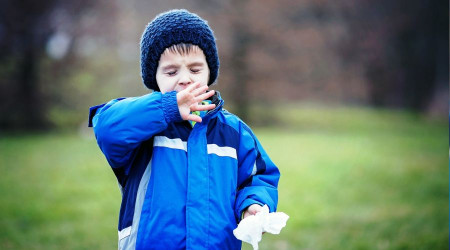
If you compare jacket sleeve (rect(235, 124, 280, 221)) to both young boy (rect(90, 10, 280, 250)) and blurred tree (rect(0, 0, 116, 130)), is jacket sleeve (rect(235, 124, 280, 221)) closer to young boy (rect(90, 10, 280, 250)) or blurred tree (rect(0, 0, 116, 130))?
young boy (rect(90, 10, 280, 250))

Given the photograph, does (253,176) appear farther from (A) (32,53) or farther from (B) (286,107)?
(B) (286,107)

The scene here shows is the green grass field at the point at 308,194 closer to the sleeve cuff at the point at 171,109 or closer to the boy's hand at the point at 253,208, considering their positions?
the boy's hand at the point at 253,208

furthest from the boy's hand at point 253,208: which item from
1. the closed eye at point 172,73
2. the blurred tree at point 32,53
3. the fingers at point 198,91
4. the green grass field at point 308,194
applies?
the blurred tree at point 32,53

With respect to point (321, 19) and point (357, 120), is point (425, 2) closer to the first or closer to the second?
point (321, 19)

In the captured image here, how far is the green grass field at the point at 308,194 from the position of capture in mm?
4512

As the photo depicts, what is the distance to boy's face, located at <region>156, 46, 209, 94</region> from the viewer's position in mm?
2039

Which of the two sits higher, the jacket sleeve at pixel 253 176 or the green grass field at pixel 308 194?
the jacket sleeve at pixel 253 176

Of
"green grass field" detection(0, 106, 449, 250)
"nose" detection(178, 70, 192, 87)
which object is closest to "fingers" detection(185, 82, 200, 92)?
"nose" detection(178, 70, 192, 87)

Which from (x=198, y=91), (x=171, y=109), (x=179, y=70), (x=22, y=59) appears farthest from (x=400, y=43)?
(x=171, y=109)

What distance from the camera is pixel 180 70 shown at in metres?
2.05

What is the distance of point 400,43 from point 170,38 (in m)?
24.5

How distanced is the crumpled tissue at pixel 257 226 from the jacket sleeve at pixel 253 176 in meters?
0.13

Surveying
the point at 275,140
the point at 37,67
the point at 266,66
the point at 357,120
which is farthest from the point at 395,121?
the point at 37,67

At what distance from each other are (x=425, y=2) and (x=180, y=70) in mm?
23892
